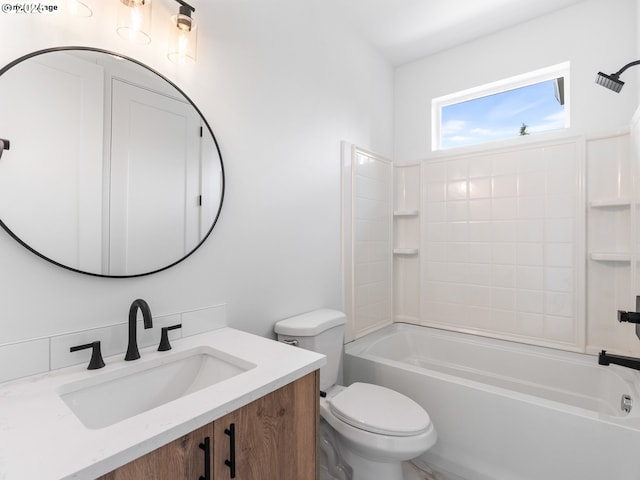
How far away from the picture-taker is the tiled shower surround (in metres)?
2.23

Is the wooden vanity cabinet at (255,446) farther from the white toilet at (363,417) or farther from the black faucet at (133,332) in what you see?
the black faucet at (133,332)

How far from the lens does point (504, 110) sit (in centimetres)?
261

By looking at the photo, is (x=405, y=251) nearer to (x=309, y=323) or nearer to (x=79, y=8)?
(x=309, y=323)

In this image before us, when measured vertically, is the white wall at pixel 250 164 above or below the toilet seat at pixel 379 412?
above

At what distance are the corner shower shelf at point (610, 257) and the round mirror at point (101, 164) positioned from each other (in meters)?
2.28

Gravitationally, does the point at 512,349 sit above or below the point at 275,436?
below

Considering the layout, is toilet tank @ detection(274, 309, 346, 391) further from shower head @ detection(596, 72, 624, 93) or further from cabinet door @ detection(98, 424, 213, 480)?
shower head @ detection(596, 72, 624, 93)

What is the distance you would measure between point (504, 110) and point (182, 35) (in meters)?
2.38

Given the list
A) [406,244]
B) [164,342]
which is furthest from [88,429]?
[406,244]

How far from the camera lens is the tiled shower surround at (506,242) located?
2.23 meters

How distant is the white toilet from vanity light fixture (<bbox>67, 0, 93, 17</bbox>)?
4.83 ft

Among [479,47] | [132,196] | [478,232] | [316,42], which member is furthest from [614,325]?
[132,196]

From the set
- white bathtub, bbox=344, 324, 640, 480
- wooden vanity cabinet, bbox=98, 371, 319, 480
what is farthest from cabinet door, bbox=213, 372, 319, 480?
white bathtub, bbox=344, 324, 640, 480

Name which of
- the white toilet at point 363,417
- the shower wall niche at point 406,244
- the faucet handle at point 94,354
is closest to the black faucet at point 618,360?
the white toilet at point 363,417
